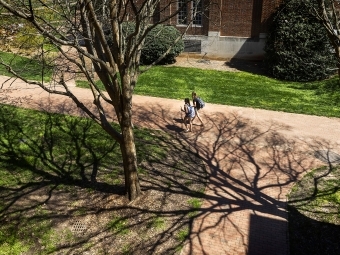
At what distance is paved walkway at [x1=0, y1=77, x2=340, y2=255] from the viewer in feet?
27.0

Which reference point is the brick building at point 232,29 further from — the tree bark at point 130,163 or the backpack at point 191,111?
the tree bark at point 130,163

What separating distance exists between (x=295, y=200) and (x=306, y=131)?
4529mm

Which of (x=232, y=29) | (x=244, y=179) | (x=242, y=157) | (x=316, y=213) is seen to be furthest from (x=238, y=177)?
(x=232, y=29)

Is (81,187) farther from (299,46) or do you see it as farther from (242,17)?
(242,17)

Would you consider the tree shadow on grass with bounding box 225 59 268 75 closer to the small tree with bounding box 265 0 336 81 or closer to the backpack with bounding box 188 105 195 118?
the small tree with bounding box 265 0 336 81

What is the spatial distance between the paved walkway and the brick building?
8208mm

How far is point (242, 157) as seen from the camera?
38.2ft

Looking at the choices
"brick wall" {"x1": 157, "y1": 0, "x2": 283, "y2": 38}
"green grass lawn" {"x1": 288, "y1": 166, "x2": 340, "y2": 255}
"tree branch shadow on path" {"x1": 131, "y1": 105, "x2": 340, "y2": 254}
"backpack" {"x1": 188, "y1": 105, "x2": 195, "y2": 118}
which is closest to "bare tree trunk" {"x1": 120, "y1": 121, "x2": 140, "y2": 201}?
"tree branch shadow on path" {"x1": 131, "y1": 105, "x2": 340, "y2": 254}

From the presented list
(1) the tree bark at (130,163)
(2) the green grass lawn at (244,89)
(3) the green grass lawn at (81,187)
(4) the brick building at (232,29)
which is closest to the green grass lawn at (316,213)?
(3) the green grass lawn at (81,187)

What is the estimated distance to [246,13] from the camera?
71.4 feet

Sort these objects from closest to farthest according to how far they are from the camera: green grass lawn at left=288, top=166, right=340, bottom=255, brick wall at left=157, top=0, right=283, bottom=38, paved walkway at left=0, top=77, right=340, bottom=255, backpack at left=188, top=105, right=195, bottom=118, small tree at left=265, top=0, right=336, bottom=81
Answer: green grass lawn at left=288, top=166, right=340, bottom=255 → paved walkway at left=0, top=77, right=340, bottom=255 → backpack at left=188, top=105, right=195, bottom=118 → small tree at left=265, top=0, right=336, bottom=81 → brick wall at left=157, top=0, right=283, bottom=38

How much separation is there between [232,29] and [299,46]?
5.10 m

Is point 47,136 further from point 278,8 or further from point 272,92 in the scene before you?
point 278,8

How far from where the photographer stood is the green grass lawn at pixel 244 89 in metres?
15.7
